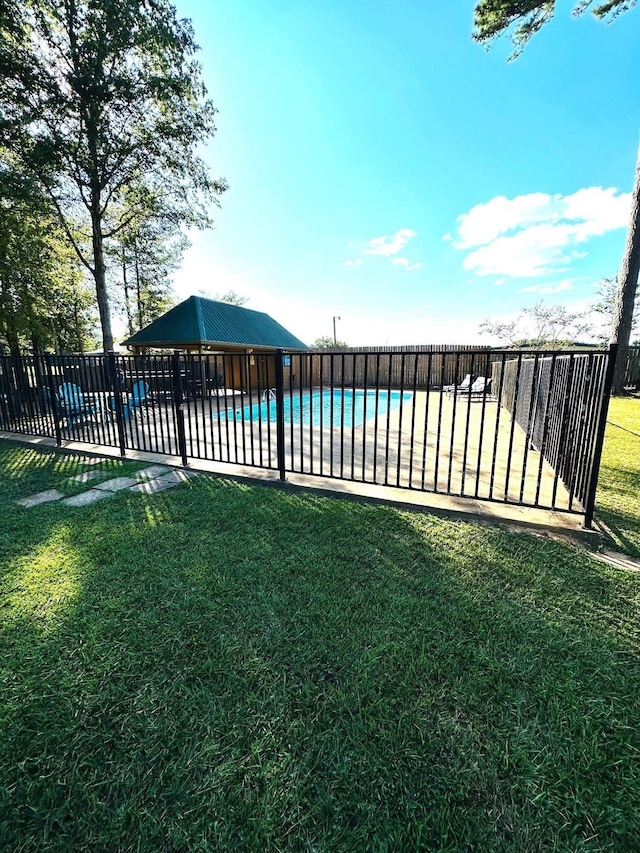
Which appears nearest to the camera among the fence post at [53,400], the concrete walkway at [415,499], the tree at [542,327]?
the concrete walkway at [415,499]

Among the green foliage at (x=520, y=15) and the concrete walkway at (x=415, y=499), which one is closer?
the concrete walkway at (x=415, y=499)

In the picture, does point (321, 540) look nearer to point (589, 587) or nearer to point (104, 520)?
point (589, 587)

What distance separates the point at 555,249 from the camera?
81.4ft

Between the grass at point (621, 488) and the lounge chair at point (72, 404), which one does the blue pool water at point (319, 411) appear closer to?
the grass at point (621, 488)

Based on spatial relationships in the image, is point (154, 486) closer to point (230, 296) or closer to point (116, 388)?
point (116, 388)

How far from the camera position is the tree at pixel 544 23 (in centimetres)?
907

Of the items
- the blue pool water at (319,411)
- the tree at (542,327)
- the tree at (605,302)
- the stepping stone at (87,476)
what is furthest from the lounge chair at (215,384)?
the tree at (605,302)

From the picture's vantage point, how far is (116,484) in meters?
3.88

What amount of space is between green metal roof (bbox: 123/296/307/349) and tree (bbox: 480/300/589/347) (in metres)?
16.5

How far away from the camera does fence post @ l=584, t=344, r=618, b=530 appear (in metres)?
2.41

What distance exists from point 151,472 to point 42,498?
1.08m

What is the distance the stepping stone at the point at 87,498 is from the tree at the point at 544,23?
11.5m

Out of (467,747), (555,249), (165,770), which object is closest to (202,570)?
(165,770)

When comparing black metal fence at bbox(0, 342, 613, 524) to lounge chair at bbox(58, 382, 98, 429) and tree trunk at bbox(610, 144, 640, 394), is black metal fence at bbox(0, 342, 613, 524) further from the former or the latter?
tree trunk at bbox(610, 144, 640, 394)
